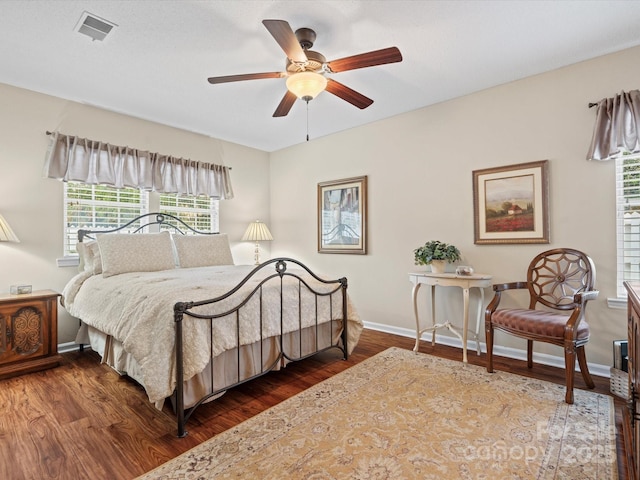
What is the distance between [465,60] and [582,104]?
1.07m

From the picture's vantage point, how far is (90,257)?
3381 mm

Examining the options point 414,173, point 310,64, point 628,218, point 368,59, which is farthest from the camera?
point 414,173

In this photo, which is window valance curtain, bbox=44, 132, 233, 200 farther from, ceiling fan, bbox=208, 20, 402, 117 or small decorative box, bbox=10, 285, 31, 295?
ceiling fan, bbox=208, 20, 402, 117

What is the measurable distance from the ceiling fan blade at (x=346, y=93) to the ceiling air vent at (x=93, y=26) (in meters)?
1.55

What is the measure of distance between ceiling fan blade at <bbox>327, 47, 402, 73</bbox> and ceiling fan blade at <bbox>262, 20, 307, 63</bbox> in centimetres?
22

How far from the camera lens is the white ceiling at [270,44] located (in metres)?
2.19

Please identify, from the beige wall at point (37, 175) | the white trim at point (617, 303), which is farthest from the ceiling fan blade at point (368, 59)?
the beige wall at point (37, 175)

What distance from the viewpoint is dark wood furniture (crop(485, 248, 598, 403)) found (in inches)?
91.7

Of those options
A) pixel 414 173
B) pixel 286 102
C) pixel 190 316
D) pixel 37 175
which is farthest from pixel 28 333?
pixel 414 173

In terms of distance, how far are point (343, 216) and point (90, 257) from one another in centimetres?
293

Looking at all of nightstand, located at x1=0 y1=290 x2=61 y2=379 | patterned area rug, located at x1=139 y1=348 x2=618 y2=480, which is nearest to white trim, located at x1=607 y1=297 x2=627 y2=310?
patterned area rug, located at x1=139 y1=348 x2=618 y2=480

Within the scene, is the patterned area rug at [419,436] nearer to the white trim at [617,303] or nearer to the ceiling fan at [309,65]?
the white trim at [617,303]

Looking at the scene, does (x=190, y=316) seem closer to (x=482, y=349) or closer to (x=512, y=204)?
(x=482, y=349)

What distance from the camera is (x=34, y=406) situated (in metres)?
2.32
